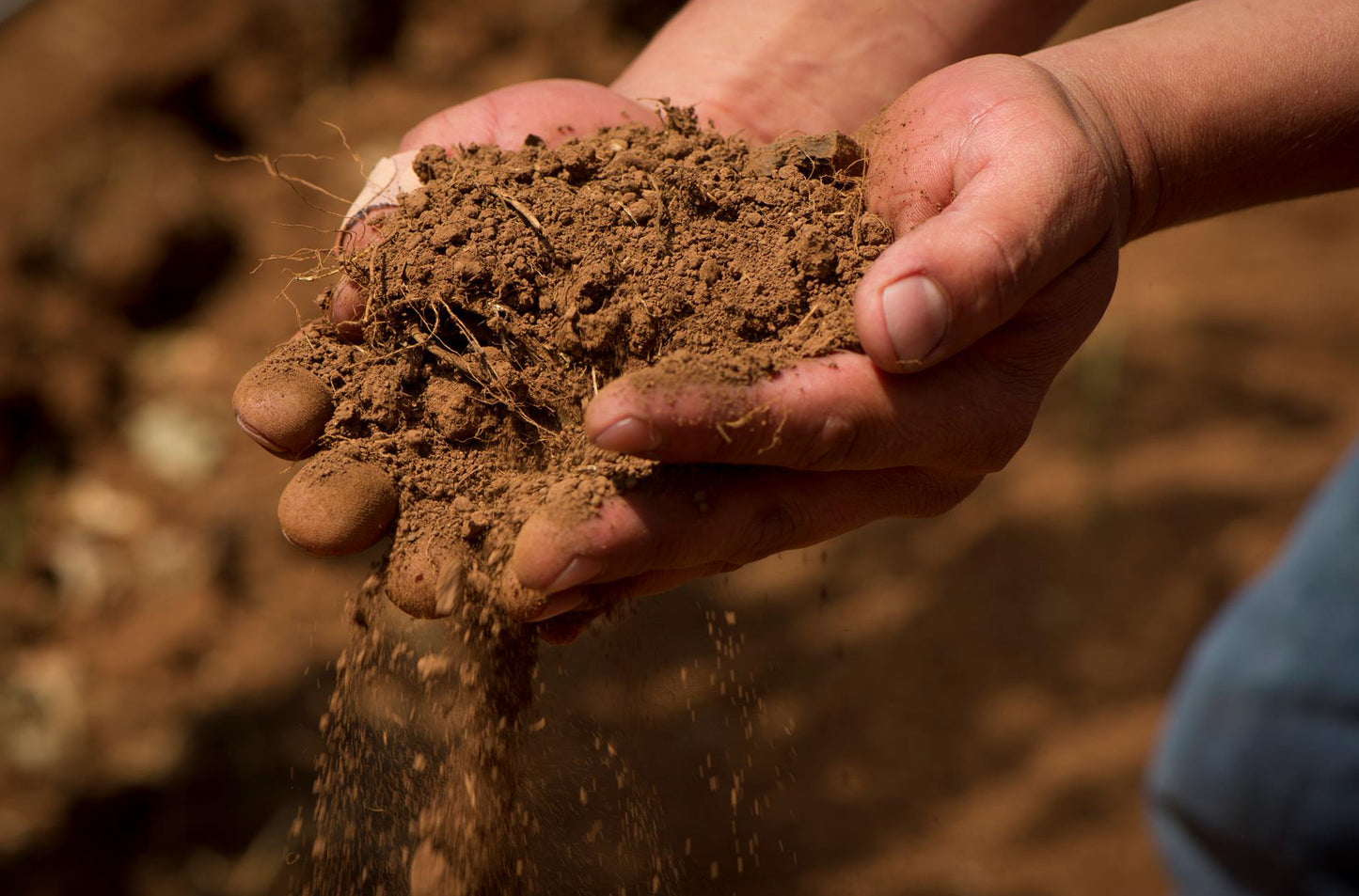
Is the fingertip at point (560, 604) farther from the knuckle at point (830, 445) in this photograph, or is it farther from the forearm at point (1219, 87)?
the forearm at point (1219, 87)

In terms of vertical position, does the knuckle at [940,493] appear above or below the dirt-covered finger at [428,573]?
below

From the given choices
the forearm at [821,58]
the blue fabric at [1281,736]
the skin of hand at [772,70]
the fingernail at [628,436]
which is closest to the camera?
the blue fabric at [1281,736]

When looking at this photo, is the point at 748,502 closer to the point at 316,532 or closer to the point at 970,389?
the point at 970,389

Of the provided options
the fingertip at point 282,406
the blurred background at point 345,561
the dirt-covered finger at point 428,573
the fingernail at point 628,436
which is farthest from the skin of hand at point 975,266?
the blurred background at point 345,561

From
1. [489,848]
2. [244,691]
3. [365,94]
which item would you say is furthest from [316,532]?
[365,94]

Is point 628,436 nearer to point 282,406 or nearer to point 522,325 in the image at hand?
point 522,325

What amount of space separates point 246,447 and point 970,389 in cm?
269

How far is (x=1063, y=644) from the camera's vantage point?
3258 mm

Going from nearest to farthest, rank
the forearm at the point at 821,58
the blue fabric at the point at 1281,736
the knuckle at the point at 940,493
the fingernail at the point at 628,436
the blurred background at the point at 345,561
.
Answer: the blue fabric at the point at 1281,736 < the fingernail at the point at 628,436 < the knuckle at the point at 940,493 < the forearm at the point at 821,58 < the blurred background at the point at 345,561

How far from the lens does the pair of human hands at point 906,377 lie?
1.27 m

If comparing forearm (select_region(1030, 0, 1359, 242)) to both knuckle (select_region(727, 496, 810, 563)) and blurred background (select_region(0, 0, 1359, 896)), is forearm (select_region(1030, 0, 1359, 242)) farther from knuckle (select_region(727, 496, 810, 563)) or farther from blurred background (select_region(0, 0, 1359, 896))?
blurred background (select_region(0, 0, 1359, 896))

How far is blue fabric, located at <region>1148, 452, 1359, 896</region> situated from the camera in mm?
1084

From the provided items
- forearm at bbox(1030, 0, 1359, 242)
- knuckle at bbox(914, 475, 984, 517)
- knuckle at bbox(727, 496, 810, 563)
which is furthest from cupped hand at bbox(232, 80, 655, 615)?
forearm at bbox(1030, 0, 1359, 242)

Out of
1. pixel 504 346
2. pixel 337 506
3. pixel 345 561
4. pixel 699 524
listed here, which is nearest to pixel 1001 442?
pixel 699 524
